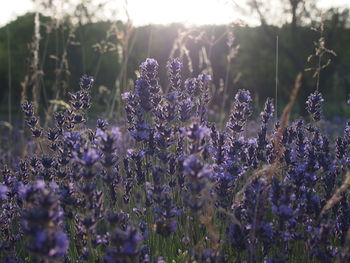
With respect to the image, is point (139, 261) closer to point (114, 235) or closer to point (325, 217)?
point (114, 235)

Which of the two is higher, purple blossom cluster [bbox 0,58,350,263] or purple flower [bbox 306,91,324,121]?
purple flower [bbox 306,91,324,121]

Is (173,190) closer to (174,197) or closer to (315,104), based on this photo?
(174,197)

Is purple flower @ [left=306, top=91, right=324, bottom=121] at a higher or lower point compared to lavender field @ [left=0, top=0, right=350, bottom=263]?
higher

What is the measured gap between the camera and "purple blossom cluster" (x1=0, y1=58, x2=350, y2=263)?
191 centimetres

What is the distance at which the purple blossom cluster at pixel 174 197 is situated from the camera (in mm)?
1909

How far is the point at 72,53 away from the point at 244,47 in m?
7.52

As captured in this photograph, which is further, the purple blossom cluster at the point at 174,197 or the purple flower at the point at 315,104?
the purple flower at the point at 315,104

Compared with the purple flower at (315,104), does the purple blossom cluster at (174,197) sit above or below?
below

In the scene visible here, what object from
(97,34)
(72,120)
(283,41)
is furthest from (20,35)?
(72,120)

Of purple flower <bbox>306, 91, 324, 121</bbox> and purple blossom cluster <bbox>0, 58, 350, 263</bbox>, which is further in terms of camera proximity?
purple flower <bbox>306, 91, 324, 121</bbox>

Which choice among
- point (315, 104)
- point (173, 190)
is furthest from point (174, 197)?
point (315, 104)

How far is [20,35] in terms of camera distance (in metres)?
23.0

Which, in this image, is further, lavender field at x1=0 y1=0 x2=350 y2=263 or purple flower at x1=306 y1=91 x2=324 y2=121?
purple flower at x1=306 y1=91 x2=324 y2=121

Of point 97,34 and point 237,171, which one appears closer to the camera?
point 237,171
